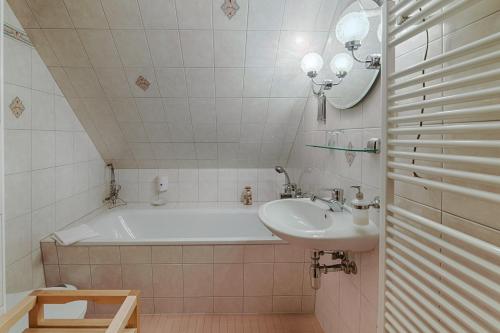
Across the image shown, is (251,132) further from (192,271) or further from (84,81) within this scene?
(84,81)

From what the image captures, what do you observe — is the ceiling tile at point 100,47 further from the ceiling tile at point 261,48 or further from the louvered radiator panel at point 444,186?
the louvered radiator panel at point 444,186

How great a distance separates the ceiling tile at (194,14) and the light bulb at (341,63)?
86 cm

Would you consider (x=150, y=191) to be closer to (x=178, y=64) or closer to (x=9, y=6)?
(x=178, y=64)

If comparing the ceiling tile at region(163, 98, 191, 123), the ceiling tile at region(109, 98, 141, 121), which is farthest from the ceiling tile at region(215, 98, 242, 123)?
the ceiling tile at region(109, 98, 141, 121)

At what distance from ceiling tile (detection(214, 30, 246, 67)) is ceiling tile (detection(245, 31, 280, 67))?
0.04 meters

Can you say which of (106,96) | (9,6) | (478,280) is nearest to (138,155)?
(106,96)

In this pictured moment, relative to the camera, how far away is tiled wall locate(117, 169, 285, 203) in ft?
10.6

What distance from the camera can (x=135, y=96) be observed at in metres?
2.47

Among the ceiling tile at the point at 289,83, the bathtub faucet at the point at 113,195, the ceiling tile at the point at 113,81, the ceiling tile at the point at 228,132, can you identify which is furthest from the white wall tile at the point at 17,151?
the ceiling tile at the point at 289,83

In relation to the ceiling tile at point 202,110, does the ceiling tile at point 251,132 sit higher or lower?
lower

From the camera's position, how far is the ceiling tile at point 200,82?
2311 mm

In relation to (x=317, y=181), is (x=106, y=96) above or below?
above

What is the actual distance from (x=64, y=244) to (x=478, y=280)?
236cm

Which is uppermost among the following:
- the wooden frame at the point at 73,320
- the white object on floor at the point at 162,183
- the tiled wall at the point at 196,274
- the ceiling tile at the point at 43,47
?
the ceiling tile at the point at 43,47
